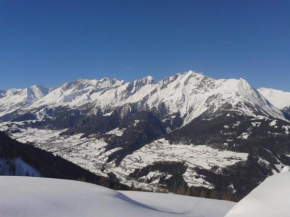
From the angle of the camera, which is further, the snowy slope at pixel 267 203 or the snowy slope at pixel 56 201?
the snowy slope at pixel 56 201

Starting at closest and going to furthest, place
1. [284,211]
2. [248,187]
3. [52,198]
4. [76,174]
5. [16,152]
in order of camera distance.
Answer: [284,211], [52,198], [16,152], [76,174], [248,187]

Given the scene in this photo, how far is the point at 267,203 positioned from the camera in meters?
7.61

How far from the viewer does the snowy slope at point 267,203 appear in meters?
7.18

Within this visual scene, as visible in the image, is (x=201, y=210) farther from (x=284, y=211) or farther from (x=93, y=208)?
(x=284, y=211)

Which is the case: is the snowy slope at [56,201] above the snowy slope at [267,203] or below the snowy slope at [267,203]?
below

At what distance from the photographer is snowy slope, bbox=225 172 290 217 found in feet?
23.6

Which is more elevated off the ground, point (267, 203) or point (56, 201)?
point (267, 203)

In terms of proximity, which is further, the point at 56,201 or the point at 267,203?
the point at 56,201

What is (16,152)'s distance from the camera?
102688 mm

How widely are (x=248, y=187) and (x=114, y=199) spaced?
203 meters

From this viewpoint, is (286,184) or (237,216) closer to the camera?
(237,216)

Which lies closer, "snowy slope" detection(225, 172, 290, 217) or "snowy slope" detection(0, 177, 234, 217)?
"snowy slope" detection(225, 172, 290, 217)

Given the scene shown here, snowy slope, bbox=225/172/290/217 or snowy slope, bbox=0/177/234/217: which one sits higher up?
snowy slope, bbox=225/172/290/217

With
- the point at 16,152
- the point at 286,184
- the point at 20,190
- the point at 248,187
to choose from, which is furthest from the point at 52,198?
the point at 248,187
